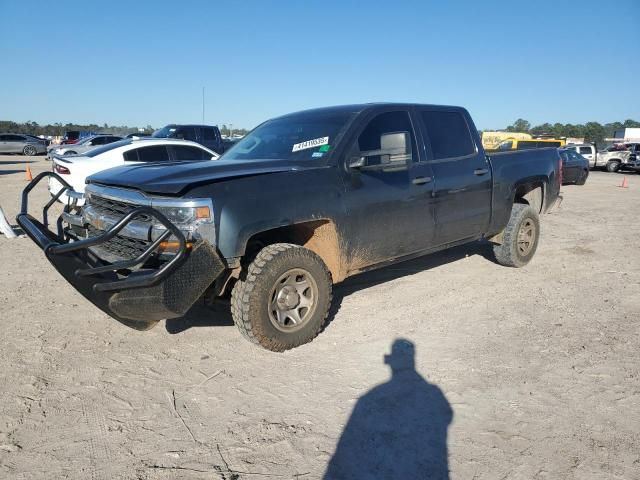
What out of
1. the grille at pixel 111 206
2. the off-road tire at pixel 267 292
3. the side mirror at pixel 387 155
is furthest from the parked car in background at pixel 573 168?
the grille at pixel 111 206

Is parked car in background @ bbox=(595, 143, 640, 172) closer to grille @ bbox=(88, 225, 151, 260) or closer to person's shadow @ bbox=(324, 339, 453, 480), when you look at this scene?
person's shadow @ bbox=(324, 339, 453, 480)

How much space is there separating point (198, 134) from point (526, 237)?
1336 cm

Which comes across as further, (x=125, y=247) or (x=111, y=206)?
(x=111, y=206)

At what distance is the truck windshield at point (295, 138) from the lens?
167 inches

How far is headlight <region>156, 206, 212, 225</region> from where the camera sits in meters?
3.22

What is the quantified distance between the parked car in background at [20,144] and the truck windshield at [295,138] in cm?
3756

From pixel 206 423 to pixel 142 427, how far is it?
37 cm

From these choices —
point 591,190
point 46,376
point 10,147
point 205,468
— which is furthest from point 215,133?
point 10,147

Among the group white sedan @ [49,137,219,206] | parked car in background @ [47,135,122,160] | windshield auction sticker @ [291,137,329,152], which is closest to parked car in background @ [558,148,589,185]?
white sedan @ [49,137,219,206]

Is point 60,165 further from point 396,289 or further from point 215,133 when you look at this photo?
point 215,133

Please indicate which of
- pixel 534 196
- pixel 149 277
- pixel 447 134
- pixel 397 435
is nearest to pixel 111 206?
pixel 149 277

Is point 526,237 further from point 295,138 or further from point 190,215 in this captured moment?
point 190,215

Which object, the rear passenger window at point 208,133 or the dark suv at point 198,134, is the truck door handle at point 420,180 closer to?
the dark suv at point 198,134

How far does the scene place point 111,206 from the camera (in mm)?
3775
